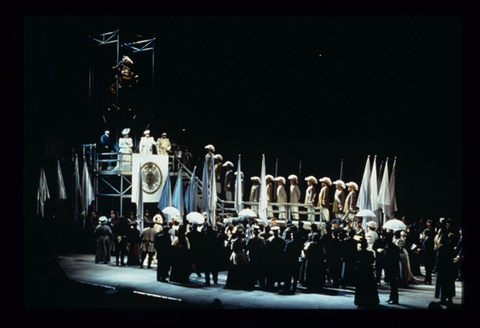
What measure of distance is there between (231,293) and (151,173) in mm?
9358

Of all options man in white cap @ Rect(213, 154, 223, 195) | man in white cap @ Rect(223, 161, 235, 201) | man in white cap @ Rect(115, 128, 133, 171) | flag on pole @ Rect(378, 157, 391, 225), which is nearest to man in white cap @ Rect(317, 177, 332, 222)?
flag on pole @ Rect(378, 157, 391, 225)

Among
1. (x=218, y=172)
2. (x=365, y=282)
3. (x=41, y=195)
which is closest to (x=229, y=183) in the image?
(x=218, y=172)

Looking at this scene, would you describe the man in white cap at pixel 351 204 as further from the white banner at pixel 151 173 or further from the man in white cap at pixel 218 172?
the white banner at pixel 151 173

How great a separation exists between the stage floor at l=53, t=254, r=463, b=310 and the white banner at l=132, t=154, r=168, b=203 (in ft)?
18.6

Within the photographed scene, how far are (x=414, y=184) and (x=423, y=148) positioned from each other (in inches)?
70.5

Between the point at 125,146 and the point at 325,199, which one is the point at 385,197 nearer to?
the point at 325,199

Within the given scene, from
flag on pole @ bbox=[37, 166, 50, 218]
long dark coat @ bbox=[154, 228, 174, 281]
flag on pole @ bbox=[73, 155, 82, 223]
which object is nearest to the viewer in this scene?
long dark coat @ bbox=[154, 228, 174, 281]

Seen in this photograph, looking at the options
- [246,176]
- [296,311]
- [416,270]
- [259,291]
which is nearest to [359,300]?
[296,311]

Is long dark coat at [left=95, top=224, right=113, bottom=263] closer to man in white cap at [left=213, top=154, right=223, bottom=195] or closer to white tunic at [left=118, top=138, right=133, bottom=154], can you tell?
white tunic at [left=118, top=138, right=133, bottom=154]

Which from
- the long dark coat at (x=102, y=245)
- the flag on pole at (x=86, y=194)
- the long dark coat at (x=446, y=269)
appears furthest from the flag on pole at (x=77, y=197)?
the long dark coat at (x=446, y=269)

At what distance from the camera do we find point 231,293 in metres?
12.4

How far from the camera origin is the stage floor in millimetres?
11250

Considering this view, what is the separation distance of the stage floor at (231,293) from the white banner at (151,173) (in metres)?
5.67

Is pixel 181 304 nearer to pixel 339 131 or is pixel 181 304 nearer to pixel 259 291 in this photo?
pixel 259 291
